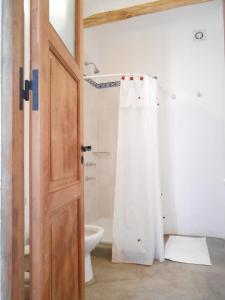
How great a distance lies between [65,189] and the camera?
1.19 metres

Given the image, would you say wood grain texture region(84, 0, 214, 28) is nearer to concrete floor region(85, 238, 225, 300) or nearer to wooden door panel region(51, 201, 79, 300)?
wooden door panel region(51, 201, 79, 300)

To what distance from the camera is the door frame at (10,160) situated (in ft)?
2.56

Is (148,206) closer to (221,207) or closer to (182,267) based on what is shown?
(182,267)

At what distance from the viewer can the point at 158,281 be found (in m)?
2.01

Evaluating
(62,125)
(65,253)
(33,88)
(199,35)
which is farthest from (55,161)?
(199,35)

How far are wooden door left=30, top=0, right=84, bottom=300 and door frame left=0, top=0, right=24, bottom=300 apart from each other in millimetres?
72

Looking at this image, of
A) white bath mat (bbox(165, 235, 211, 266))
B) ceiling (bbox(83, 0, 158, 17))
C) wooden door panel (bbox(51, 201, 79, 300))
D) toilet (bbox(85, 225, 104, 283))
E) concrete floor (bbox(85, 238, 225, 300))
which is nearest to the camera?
wooden door panel (bbox(51, 201, 79, 300))

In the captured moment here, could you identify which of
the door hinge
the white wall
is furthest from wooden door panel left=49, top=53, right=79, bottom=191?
the white wall

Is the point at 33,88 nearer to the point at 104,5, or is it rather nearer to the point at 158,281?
the point at 158,281

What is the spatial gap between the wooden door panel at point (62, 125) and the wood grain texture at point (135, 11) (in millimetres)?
1798

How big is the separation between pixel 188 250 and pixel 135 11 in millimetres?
2713

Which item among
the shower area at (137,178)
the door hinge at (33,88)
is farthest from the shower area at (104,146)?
the door hinge at (33,88)

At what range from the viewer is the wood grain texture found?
2.62 m

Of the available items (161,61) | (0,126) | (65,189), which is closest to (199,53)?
(161,61)
